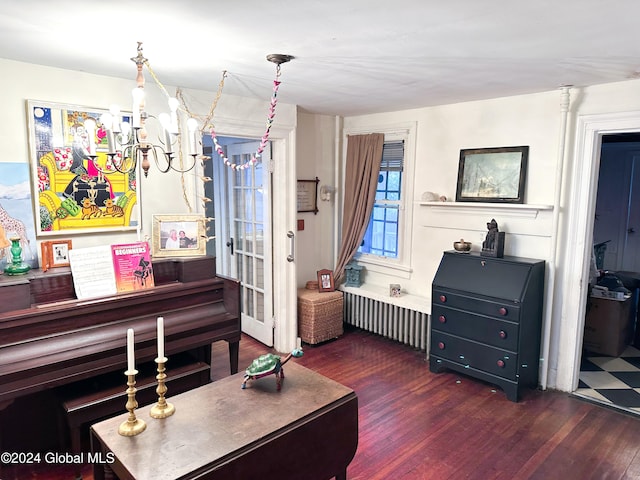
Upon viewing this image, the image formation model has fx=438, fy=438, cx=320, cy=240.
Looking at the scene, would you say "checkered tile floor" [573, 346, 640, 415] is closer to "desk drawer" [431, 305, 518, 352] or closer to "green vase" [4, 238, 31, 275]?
"desk drawer" [431, 305, 518, 352]

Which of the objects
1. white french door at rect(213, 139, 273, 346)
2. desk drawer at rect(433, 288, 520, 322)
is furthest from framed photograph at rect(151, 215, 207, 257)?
desk drawer at rect(433, 288, 520, 322)

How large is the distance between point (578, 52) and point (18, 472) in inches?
150

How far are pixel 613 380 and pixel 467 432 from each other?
1.63m

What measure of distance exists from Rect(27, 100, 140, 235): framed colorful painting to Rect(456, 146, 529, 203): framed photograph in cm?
268

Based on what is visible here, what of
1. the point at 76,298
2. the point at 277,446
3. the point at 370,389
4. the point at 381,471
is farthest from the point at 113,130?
the point at 370,389

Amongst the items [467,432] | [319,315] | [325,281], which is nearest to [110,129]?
[467,432]

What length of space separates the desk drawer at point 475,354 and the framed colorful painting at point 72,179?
2611mm

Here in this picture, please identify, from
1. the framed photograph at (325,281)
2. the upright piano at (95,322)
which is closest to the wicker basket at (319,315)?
the framed photograph at (325,281)

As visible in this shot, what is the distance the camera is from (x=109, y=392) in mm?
2520

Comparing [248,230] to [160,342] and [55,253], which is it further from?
[160,342]

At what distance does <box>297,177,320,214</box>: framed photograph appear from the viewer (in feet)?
14.8

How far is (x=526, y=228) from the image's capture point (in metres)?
3.52

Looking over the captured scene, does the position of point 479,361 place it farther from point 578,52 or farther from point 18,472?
point 18,472

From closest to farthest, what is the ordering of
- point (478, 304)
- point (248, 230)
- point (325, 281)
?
point (478, 304) → point (248, 230) → point (325, 281)
